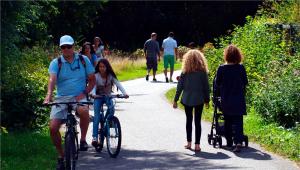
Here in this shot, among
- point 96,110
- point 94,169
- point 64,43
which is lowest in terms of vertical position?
point 94,169

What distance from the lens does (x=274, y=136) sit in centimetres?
1270

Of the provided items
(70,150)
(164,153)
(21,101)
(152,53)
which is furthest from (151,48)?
(70,150)

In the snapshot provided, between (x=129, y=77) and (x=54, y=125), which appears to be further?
(x=129, y=77)

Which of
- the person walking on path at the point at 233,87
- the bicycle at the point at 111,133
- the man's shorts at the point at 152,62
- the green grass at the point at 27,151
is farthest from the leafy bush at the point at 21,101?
the man's shorts at the point at 152,62

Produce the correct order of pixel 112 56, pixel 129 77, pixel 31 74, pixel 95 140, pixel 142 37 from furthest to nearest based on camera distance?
1. pixel 142 37
2. pixel 112 56
3. pixel 129 77
4. pixel 31 74
5. pixel 95 140

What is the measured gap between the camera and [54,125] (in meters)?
9.85

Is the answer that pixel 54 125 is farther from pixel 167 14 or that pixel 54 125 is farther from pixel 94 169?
pixel 167 14

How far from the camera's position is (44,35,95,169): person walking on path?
9867mm

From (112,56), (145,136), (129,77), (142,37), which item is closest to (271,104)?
(145,136)

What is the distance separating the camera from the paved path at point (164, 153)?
35.4 feet

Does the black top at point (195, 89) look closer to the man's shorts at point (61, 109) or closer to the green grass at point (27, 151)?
the green grass at point (27, 151)

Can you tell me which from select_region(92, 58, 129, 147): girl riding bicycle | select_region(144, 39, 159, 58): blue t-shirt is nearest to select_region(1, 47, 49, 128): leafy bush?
select_region(92, 58, 129, 147): girl riding bicycle

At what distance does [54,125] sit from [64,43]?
3.55 ft

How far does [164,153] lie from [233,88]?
1527 millimetres
